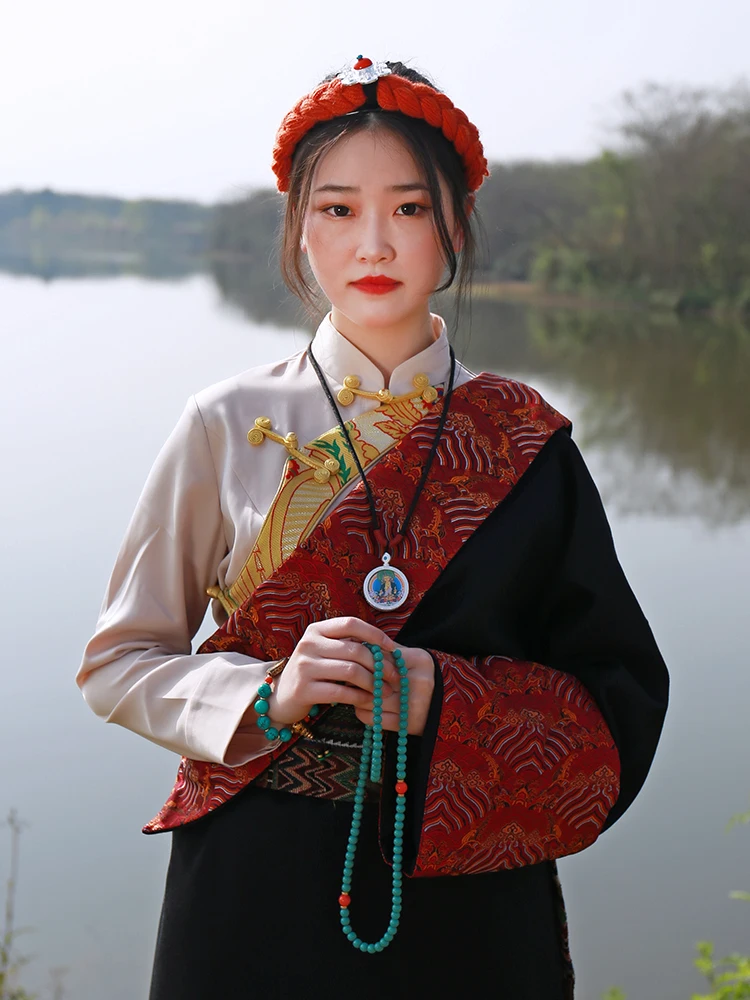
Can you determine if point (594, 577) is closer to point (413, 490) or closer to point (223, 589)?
point (413, 490)

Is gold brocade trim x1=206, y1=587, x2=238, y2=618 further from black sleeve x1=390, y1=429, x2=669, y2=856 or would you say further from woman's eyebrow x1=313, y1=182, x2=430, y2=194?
woman's eyebrow x1=313, y1=182, x2=430, y2=194

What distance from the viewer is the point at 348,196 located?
1.31 metres

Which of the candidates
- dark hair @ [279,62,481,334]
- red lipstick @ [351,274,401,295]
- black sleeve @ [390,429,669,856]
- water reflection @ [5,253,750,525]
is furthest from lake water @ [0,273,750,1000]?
black sleeve @ [390,429,669,856]

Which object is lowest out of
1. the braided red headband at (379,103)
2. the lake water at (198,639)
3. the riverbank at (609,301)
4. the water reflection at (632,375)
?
the lake water at (198,639)

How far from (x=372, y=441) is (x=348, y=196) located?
27 cm

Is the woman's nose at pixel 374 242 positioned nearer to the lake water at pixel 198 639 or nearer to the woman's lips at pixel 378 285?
the woman's lips at pixel 378 285

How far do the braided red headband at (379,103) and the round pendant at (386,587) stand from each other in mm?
485

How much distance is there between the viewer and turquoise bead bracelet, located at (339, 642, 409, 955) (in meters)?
1.16

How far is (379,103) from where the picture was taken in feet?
4.28

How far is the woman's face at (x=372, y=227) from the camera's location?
130cm

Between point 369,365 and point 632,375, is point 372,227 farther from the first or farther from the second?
point 632,375

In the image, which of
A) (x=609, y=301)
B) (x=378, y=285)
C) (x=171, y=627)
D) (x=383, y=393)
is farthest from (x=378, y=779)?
(x=609, y=301)

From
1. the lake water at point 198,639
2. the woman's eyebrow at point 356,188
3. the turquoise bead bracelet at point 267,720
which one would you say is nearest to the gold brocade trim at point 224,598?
the turquoise bead bracelet at point 267,720

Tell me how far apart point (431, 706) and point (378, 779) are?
0.31ft
